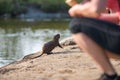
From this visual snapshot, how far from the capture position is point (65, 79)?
18.7ft

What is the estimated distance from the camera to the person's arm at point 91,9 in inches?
180

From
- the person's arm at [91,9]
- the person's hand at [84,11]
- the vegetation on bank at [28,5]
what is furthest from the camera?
the vegetation on bank at [28,5]

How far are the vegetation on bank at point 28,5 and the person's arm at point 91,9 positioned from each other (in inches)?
1547

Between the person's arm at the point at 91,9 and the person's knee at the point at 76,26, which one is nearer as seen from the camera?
the person's arm at the point at 91,9

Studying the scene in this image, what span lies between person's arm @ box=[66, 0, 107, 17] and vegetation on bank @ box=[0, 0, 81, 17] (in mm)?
39284

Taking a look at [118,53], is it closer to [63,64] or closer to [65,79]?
[65,79]

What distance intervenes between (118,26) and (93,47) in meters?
0.32

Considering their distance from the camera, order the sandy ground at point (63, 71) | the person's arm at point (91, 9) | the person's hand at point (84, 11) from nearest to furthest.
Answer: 1. the person's arm at point (91, 9)
2. the person's hand at point (84, 11)
3. the sandy ground at point (63, 71)

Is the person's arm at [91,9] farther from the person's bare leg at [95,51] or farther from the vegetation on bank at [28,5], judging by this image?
the vegetation on bank at [28,5]

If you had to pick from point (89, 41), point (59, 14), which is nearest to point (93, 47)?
point (89, 41)

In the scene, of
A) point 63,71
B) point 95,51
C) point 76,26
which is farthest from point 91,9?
point 63,71

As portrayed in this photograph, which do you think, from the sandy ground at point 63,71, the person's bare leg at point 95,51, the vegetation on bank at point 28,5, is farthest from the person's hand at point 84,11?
the vegetation on bank at point 28,5

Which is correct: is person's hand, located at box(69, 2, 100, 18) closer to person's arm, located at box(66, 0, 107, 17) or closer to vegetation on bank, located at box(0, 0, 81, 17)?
person's arm, located at box(66, 0, 107, 17)

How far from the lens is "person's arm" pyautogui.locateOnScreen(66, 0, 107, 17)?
4574 mm
